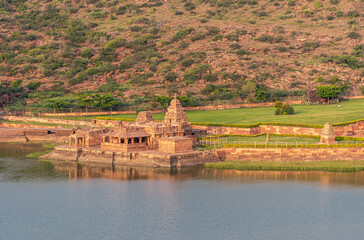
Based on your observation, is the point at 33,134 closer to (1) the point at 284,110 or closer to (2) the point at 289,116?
(2) the point at 289,116

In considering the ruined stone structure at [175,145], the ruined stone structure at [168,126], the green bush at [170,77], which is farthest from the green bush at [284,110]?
the green bush at [170,77]

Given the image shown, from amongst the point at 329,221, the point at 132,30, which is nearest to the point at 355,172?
the point at 329,221

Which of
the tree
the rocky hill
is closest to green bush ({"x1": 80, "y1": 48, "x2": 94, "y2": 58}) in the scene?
the rocky hill

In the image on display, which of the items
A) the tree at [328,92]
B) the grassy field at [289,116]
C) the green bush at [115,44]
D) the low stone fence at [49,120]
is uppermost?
the green bush at [115,44]

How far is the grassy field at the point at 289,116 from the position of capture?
98.0 meters

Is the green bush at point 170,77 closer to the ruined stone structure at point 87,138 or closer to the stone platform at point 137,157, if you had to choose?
the ruined stone structure at point 87,138

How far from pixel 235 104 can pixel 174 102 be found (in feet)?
140

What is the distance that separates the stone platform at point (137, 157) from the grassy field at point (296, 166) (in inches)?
68.2

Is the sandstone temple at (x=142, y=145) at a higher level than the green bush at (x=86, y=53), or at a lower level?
lower

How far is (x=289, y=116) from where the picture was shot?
103 m

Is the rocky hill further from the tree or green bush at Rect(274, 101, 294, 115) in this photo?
green bush at Rect(274, 101, 294, 115)

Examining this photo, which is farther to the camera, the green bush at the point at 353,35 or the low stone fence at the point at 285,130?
the green bush at the point at 353,35

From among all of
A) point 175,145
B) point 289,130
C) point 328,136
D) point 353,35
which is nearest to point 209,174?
point 175,145

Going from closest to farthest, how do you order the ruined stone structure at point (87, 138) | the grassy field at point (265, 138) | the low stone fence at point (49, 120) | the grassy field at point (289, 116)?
1. the ruined stone structure at point (87, 138)
2. the grassy field at point (265, 138)
3. the grassy field at point (289, 116)
4. the low stone fence at point (49, 120)
